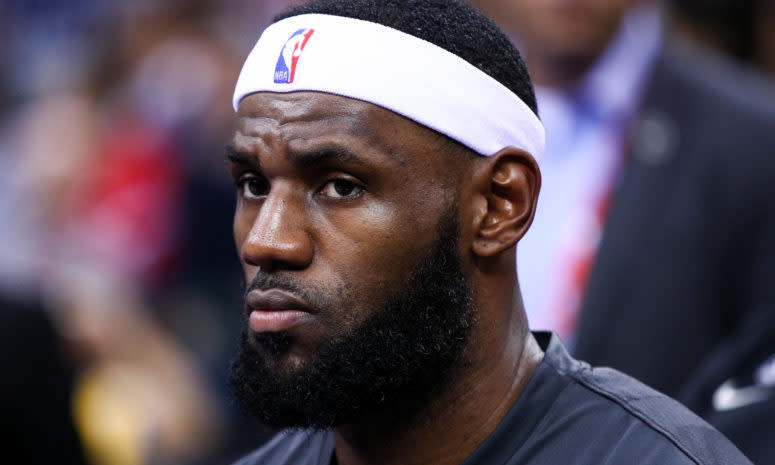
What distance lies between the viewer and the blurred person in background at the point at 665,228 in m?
4.58

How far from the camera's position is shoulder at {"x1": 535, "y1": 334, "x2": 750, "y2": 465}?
111 inches

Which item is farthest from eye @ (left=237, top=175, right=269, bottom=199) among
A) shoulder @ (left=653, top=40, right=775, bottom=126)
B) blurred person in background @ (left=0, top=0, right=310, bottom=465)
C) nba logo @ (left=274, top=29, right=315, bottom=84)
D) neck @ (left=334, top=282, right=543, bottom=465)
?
blurred person in background @ (left=0, top=0, right=310, bottom=465)

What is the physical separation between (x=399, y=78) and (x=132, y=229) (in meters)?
4.67

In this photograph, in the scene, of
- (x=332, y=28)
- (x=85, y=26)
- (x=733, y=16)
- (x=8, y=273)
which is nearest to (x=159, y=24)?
(x=85, y=26)

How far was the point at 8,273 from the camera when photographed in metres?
6.72

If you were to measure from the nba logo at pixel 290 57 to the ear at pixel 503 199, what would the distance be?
1.70ft

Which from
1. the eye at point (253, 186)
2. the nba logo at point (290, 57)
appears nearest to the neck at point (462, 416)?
the eye at point (253, 186)

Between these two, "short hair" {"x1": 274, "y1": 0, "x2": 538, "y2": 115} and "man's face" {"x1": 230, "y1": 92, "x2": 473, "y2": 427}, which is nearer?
"man's face" {"x1": 230, "y1": 92, "x2": 473, "y2": 427}

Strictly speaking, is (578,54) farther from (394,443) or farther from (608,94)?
(394,443)

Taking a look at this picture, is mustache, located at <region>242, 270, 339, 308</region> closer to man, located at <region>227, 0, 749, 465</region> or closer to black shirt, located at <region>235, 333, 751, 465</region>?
man, located at <region>227, 0, 749, 465</region>

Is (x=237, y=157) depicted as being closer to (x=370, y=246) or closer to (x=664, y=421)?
(x=370, y=246)

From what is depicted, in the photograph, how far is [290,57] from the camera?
3.11m

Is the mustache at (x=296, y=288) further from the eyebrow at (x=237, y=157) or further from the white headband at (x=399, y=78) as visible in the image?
the white headband at (x=399, y=78)

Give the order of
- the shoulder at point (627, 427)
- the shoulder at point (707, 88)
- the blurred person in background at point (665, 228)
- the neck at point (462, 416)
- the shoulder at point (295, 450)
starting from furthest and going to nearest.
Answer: the shoulder at point (707, 88)
the blurred person in background at point (665, 228)
the shoulder at point (295, 450)
the neck at point (462, 416)
the shoulder at point (627, 427)
